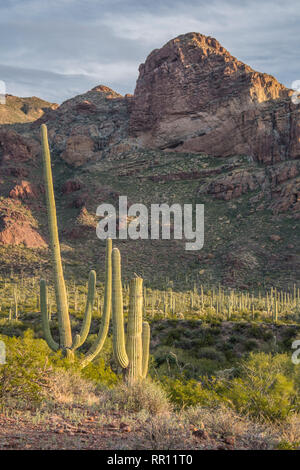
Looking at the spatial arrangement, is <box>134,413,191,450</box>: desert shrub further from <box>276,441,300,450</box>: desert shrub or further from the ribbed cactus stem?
the ribbed cactus stem

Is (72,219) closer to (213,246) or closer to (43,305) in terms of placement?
(213,246)

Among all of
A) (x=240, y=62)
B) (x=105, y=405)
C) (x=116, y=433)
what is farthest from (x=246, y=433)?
(x=240, y=62)

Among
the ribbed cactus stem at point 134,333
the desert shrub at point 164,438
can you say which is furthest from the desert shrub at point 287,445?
the ribbed cactus stem at point 134,333

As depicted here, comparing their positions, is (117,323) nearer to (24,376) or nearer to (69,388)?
(69,388)

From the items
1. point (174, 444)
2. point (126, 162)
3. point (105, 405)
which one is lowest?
point (105, 405)

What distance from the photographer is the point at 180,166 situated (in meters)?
65.2

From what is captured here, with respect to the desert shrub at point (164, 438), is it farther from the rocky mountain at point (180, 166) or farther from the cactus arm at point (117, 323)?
the rocky mountain at point (180, 166)

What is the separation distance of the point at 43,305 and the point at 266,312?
1870cm

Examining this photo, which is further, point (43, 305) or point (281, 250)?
point (281, 250)

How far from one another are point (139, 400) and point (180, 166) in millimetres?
59063

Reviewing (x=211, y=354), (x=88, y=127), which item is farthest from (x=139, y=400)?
(x=88, y=127)

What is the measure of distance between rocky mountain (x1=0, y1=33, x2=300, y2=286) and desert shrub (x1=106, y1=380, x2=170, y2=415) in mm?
31871

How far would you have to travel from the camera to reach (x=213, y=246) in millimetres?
46625

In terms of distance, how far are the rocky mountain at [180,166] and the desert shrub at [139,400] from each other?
31.9m
